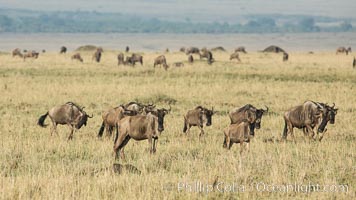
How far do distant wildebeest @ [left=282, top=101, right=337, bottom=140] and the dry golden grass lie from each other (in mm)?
358


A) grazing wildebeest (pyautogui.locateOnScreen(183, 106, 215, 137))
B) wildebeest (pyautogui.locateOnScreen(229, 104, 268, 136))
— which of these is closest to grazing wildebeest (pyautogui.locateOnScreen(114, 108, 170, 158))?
wildebeest (pyautogui.locateOnScreen(229, 104, 268, 136))

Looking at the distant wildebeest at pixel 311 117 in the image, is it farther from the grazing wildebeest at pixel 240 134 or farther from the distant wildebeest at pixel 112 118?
the distant wildebeest at pixel 112 118

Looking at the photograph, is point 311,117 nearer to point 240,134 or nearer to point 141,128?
point 240,134

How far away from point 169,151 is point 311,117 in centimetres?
368

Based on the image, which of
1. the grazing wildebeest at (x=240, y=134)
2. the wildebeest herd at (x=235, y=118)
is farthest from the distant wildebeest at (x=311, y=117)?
the grazing wildebeest at (x=240, y=134)

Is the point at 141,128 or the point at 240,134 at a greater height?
the point at 141,128

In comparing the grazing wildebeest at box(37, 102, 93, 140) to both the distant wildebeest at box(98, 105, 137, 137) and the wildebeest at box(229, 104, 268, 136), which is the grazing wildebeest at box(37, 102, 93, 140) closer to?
the distant wildebeest at box(98, 105, 137, 137)

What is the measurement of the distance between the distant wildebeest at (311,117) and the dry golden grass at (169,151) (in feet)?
1.17

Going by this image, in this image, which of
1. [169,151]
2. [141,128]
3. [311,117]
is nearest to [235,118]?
[311,117]

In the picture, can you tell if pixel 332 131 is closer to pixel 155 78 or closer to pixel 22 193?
pixel 22 193

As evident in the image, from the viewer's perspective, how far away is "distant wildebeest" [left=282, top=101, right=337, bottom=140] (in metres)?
14.2

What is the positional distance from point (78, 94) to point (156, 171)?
14.6 meters

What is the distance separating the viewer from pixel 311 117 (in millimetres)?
14508

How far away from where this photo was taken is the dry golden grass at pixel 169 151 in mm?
9141
